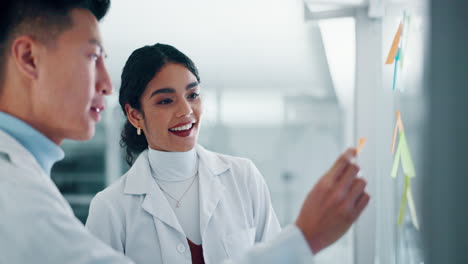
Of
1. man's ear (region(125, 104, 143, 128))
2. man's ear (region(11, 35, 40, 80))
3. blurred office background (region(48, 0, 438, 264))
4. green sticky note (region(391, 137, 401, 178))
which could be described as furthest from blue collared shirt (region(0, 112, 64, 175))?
green sticky note (region(391, 137, 401, 178))

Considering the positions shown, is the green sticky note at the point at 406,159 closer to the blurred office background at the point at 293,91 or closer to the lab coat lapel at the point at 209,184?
the blurred office background at the point at 293,91

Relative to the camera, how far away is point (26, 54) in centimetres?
87

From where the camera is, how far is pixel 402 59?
1.09m

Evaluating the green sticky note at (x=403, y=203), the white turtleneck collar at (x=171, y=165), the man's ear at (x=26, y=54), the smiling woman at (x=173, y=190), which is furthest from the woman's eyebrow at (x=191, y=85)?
the green sticky note at (x=403, y=203)

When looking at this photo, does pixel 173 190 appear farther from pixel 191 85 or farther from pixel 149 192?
pixel 191 85

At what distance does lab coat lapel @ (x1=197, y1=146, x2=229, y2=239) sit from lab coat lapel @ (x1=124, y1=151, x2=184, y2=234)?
0.09 metres

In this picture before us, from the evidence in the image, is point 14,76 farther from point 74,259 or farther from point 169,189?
point 169,189

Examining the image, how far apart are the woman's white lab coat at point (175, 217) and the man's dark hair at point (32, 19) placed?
2.08 ft

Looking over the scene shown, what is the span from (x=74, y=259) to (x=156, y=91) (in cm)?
74

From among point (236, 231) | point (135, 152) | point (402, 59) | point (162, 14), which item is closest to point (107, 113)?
point (162, 14)

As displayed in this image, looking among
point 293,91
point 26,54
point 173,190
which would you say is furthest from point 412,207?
point 293,91

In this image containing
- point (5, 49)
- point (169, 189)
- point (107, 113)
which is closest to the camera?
point (5, 49)

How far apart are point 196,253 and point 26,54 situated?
81 cm

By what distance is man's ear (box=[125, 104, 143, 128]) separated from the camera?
1514mm
